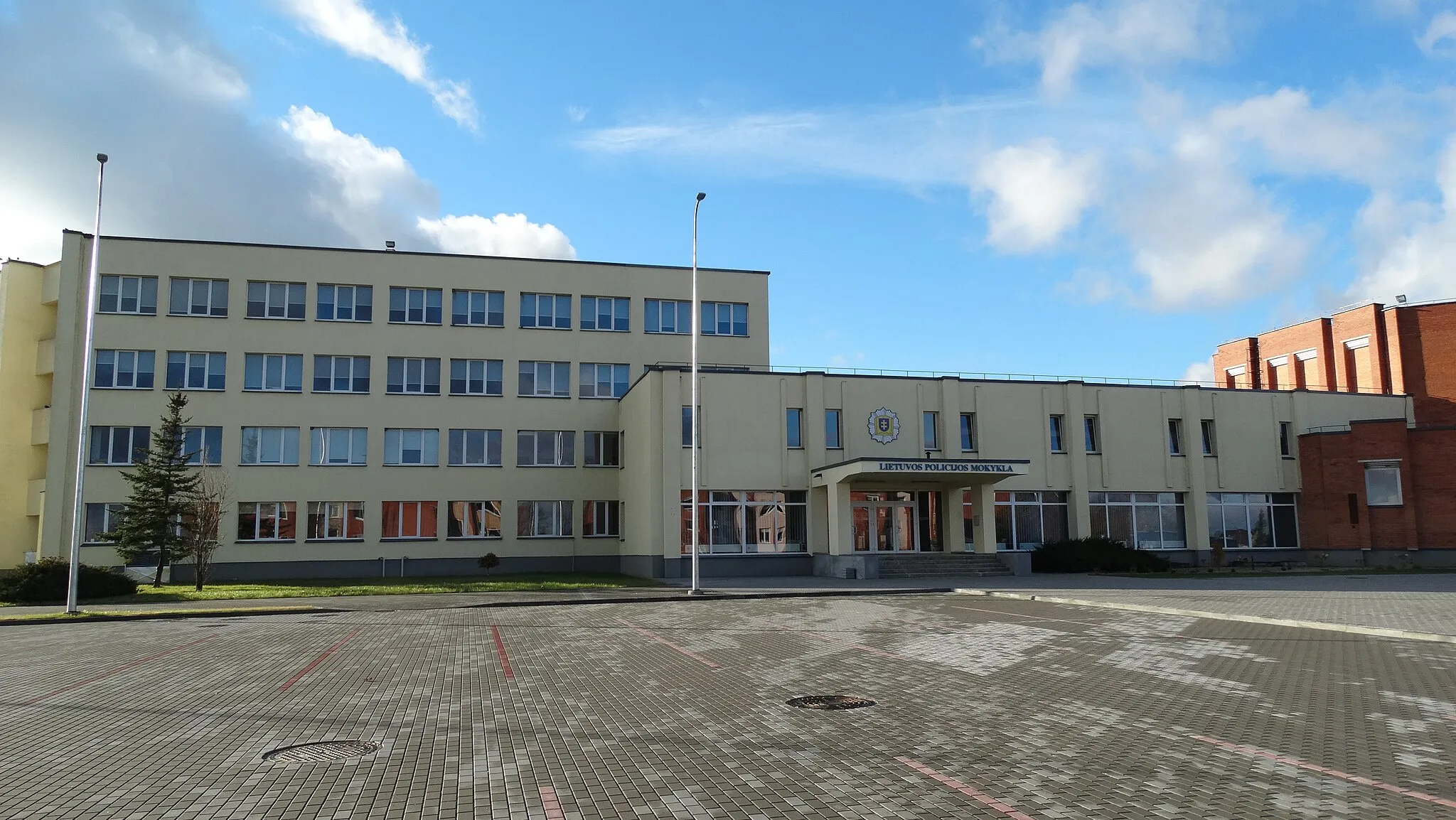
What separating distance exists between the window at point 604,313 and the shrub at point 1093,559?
2070 centimetres

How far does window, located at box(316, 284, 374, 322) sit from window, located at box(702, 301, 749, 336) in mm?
14786

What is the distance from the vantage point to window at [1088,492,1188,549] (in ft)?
131

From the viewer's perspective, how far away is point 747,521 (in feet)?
117

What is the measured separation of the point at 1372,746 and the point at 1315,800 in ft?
6.65

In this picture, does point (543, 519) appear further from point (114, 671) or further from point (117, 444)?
point (114, 671)

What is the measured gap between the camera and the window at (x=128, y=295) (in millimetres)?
41406

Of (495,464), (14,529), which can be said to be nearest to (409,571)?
(495,464)

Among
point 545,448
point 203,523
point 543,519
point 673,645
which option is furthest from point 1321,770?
point 545,448

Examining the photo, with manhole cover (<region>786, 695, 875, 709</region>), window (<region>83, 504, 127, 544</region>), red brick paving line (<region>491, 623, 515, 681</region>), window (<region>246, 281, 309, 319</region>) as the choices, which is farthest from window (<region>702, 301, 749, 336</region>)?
manhole cover (<region>786, 695, 875, 709</region>)

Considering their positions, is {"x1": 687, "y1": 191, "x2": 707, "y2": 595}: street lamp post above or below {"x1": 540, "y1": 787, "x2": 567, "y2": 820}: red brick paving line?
above

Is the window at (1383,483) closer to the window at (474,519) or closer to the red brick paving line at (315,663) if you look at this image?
the window at (474,519)

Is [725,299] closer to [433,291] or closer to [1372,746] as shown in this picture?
[433,291]

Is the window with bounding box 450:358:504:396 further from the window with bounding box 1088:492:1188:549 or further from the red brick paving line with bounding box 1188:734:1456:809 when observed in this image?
the red brick paving line with bounding box 1188:734:1456:809

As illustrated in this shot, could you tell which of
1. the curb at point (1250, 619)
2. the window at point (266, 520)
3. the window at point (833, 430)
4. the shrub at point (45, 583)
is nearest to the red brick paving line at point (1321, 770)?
the curb at point (1250, 619)
